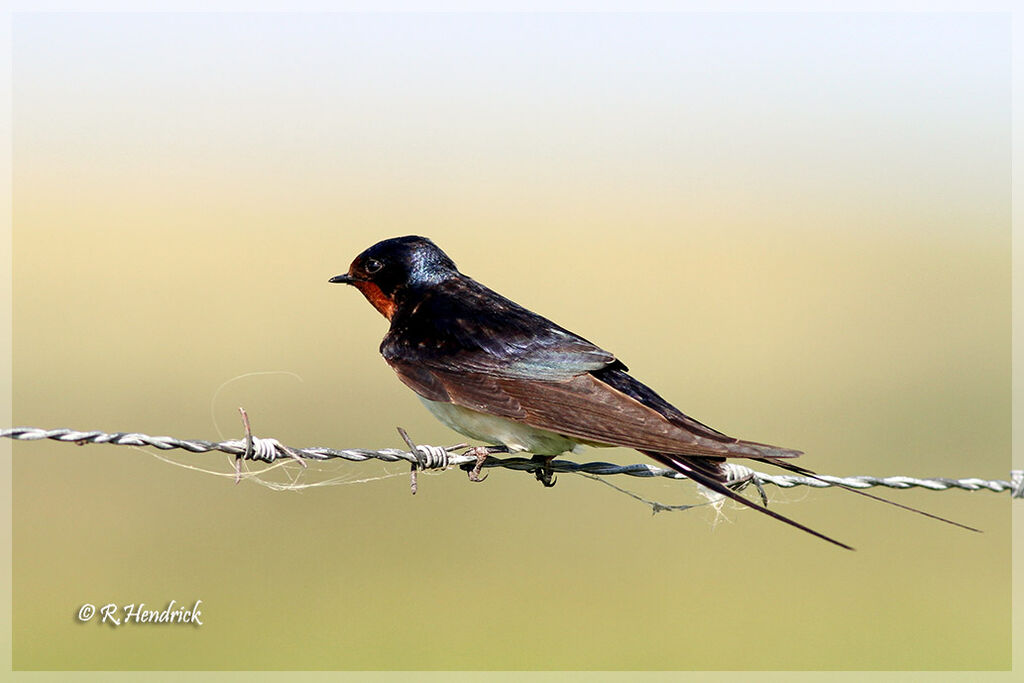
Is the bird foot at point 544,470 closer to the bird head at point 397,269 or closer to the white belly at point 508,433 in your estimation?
the white belly at point 508,433

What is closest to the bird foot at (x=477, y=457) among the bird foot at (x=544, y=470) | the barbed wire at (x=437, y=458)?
the barbed wire at (x=437, y=458)

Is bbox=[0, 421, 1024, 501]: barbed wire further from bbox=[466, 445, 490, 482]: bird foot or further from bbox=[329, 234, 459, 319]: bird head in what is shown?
bbox=[329, 234, 459, 319]: bird head

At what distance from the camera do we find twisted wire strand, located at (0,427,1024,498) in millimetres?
3104

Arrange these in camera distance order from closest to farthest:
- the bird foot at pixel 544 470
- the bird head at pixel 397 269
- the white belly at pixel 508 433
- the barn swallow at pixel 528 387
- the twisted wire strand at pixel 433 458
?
the twisted wire strand at pixel 433 458 → the barn swallow at pixel 528 387 → the white belly at pixel 508 433 → the bird foot at pixel 544 470 → the bird head at pixel 397 269

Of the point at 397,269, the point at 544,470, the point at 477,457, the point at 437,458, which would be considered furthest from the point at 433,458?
the point at 397,269

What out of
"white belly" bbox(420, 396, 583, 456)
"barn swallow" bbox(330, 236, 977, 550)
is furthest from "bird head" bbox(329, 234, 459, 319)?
"white belly" bbox(420, 396, 583, 456)

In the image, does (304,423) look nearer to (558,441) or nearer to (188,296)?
(188,296)

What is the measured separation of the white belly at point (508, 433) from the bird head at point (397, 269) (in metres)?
0.80

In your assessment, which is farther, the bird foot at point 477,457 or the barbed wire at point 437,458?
the bird foot at point 477,457

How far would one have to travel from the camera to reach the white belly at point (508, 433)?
431 cm

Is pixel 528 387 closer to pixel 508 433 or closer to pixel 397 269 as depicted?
pixel 508 433

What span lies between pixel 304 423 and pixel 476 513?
2388 millimetres

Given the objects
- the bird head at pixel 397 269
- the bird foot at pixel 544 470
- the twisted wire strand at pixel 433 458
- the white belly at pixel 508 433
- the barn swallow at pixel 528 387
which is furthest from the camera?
the bird head at pixel 397 269

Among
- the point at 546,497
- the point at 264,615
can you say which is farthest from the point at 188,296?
the point at 264,615
